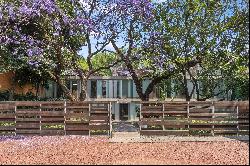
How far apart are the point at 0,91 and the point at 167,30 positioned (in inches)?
746

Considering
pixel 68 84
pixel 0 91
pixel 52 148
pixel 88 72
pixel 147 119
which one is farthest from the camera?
pixel 68 84

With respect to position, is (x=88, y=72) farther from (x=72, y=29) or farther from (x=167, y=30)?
(x=167, y=30)

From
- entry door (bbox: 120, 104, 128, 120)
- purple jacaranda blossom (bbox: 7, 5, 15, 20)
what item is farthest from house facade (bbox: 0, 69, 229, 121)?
purple jacaranda blossom (bbox: 7, 5, 15, 20)

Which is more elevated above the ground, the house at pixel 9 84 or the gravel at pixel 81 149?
the house at pixel 9 84

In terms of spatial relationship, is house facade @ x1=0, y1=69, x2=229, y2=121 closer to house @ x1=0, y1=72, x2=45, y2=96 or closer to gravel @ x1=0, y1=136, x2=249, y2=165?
house @ x1=0, y1=72, x2=45, y2=96

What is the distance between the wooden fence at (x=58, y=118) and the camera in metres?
21.4

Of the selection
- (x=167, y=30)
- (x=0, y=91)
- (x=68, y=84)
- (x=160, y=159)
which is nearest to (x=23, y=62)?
(x=167, y=30)

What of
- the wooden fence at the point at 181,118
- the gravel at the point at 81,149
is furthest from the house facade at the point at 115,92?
the gravel at the point at 81,149

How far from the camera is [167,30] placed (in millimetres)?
24375

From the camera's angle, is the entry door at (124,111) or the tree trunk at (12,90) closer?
the tree trunk at (12,90)

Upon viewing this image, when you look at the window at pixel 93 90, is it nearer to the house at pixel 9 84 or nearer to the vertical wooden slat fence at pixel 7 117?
the house at pixel 9 84

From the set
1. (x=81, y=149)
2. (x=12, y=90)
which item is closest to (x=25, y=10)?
(x=81, y=149)

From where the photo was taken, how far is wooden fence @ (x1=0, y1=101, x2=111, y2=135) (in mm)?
21438

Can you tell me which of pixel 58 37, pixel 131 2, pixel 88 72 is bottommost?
pixel 88 72
